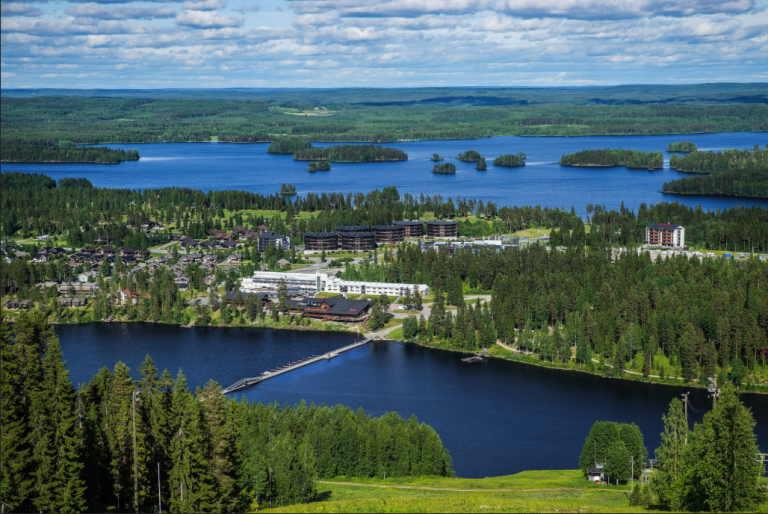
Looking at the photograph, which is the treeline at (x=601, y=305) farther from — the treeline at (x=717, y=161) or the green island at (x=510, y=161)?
the green island at (x=510, y=161)

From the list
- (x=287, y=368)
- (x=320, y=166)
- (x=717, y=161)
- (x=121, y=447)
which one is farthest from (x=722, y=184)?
(x=121, y=447)

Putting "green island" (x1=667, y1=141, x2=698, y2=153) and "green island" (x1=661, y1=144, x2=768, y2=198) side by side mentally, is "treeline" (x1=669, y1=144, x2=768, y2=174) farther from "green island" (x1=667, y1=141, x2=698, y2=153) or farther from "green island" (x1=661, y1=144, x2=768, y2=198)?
"green island" (x1=667, y1=141, x2=698, y2=153)

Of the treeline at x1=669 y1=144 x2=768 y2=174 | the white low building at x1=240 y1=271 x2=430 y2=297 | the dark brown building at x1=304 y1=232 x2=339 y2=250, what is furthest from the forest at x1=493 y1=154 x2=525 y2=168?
the white low building at x1=240 y1=271 x2=430 y2=297

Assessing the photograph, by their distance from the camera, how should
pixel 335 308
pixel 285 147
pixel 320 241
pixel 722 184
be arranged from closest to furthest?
pixel 335 308 < pixel 320 241 < pixel 722 184 < pixel 285 147

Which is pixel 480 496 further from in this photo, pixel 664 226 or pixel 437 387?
pixel 664 226

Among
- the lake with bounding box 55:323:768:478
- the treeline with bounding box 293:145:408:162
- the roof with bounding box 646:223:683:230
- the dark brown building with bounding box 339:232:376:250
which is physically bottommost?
the lake with bounding box 55:323:768:478

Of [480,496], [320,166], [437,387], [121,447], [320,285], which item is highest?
[320,166]
